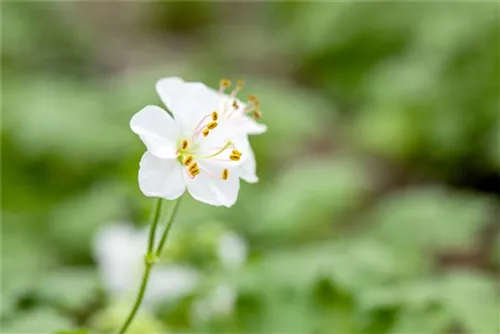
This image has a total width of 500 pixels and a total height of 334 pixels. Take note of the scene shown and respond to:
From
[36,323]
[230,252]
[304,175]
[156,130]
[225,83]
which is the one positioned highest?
[304,175]

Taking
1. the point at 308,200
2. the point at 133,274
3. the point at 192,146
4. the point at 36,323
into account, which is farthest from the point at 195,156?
the point at 308,200

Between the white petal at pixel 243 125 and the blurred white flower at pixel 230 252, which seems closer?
the white petal at pixel 243 125

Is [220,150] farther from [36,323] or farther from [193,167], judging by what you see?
[36,323]

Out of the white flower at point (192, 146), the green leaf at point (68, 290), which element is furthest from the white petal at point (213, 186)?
the green leaf at point (68, 290)

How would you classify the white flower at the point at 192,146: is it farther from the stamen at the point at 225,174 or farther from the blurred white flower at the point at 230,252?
the blurred white flower at the point at 230,252

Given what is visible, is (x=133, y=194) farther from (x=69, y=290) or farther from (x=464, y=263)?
(x=464, y=263)
